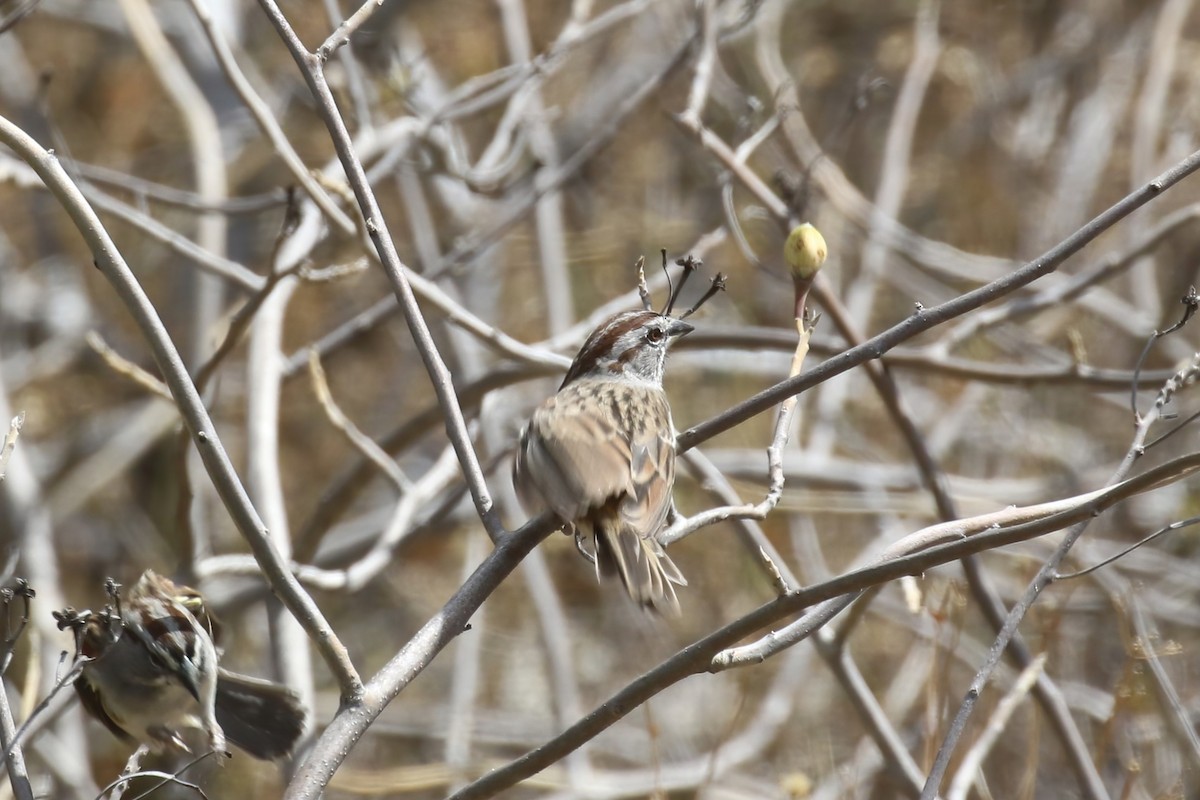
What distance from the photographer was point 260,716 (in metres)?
2.62

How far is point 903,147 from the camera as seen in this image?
6.51 m

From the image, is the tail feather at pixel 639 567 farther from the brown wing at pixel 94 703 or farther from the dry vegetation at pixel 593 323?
the brown wing at pixel 94 703

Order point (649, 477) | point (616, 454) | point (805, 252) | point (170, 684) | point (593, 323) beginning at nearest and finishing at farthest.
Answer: point (170, 684) < point (805, 252) < point (649, 477) < point (616, 454) < point (593, 323)

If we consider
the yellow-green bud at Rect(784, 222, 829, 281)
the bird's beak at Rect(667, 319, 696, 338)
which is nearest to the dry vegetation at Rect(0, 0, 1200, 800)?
the bird's beak at Rect(667, 319, 696, 338)

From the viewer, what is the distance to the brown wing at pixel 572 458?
9.98 ft

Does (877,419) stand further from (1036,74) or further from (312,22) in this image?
(312,22)

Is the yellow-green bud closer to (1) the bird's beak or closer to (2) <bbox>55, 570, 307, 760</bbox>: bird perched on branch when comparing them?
(1) the bird's beak

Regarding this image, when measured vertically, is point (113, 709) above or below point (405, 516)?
below

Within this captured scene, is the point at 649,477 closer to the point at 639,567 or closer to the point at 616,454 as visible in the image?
the point at 616,454

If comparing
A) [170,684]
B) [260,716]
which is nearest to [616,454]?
[260,716]

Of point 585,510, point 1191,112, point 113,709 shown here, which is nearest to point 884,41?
point 1191,112

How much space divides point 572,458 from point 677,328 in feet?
2.52

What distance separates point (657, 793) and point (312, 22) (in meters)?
5.38

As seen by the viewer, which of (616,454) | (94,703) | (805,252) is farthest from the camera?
(616,454)
